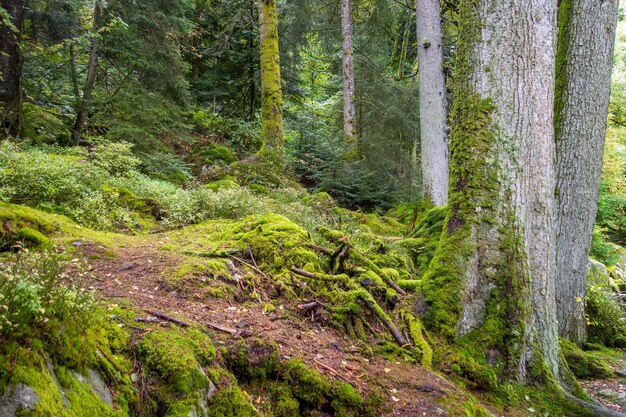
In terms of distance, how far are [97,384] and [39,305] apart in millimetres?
487

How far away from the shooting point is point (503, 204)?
3.63 m

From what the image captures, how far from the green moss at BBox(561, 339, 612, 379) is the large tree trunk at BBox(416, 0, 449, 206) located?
4.69 metres

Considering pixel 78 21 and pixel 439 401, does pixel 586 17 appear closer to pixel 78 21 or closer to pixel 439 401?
pixel 439 401

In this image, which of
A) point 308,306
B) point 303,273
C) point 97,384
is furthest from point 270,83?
point 97,384

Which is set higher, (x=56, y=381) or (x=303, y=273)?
(x=303, y=273)

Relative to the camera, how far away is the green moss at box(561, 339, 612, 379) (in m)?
4.64

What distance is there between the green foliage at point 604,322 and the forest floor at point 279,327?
3.92 metres

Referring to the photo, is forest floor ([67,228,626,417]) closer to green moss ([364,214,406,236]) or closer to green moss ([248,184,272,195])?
green moss ([364,214,406,236])

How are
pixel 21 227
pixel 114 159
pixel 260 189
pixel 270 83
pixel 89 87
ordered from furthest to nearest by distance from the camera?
1. pixel 270 83
2. pixel 89 87
3. pixel 260 189
4. pixel 114 159
5. pixel 21 227

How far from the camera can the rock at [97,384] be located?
1.64m

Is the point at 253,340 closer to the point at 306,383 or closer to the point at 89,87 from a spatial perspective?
the point at 306,383

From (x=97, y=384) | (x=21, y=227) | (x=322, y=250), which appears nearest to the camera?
(x=97, y=384)

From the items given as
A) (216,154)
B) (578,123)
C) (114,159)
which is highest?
(216,154)

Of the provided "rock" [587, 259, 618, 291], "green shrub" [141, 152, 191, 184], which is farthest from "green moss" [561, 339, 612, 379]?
"green shrub" [141, 152, 191, 184]
